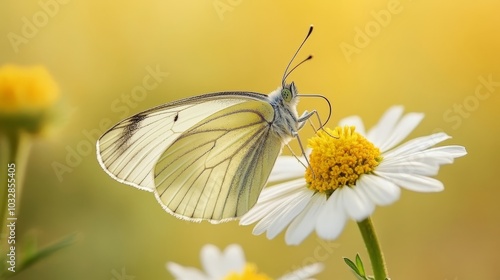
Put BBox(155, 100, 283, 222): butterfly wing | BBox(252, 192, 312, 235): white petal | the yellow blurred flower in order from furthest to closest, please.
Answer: the yellow blurred flower, BBox(155, 100, 283, 222): butterfly wing, BBox(252, 192, 312, 235): white petal

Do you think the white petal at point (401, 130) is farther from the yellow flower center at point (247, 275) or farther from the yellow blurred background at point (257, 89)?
the yellow blurred background at point (257, 89)

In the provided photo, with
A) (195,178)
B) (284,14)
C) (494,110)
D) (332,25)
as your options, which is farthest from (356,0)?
(195,178)

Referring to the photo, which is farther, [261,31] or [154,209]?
[261,31]

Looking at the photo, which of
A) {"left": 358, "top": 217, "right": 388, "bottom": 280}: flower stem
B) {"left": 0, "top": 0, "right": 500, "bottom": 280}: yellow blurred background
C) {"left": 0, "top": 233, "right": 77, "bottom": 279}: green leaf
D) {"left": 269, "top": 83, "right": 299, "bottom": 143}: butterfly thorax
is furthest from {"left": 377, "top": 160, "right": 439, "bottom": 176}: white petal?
{"left": 0, "top": 0, "right": 500, "bottom": 280}: yellow blurred background

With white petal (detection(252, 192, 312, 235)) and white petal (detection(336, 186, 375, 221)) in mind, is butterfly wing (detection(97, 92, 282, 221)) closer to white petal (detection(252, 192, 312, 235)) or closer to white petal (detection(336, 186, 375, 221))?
white petal (detection(252, 192, 312, 235))

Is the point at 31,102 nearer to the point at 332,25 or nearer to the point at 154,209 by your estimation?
the point at 154,209

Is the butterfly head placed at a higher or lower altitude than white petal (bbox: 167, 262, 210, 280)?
higher

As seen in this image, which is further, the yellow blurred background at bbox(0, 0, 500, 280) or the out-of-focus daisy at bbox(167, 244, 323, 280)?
the yellow blurred background at bbox(0, 0, 500, 280)
